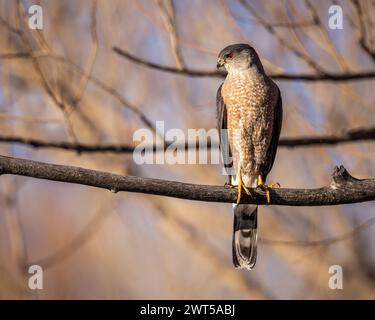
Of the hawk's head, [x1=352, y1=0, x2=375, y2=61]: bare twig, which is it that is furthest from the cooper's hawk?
[x1=352, y1=0, x2=375, y2=61]: bare twig

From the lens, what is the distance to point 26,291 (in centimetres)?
480

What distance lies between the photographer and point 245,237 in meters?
4.75

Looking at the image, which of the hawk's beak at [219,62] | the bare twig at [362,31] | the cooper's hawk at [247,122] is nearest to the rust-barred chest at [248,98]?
the cooper's hawk at [247,122]

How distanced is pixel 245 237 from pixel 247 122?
35.2 inches

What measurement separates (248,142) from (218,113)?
0.37 meters

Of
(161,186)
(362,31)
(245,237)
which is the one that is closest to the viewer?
(161,186)

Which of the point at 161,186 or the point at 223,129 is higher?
the point at 223,129

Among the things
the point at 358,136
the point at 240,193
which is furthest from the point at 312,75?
the point at 240,193

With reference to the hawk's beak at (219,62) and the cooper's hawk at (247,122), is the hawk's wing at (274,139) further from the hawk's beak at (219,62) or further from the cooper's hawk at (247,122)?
the hawk's beak at (219,62)

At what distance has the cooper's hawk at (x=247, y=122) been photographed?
4469 mm

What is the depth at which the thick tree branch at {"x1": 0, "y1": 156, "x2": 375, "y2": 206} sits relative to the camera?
298 cm

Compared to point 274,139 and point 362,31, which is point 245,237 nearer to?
point 274,139

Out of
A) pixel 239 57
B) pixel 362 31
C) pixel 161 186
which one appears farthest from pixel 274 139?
pixel 161 186

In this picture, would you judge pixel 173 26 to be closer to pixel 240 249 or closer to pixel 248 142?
pixel 248 142
